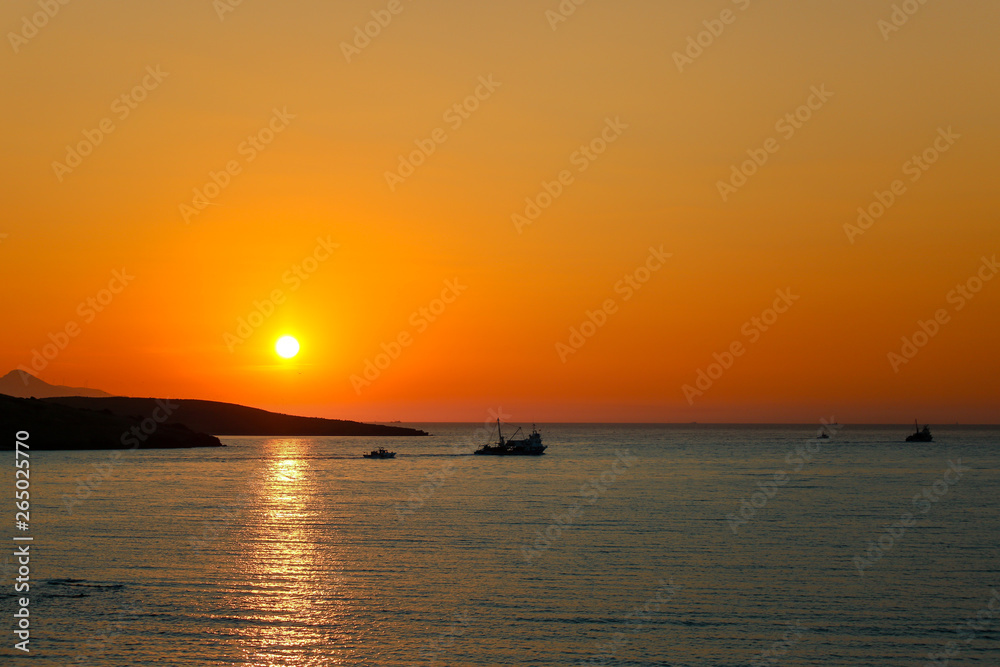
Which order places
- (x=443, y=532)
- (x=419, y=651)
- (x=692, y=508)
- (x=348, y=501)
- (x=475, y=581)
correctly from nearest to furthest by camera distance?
1. (x=419, y=651)
2. (x=475, y=581)
3. (x=443, y=532)
4. (x=692, y=508)
5. (x=348, y=501)

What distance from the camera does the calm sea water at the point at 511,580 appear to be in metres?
30.6

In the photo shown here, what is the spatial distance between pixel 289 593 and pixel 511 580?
33.7ft

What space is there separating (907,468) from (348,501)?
96.5 meters

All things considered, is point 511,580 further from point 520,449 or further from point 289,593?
point 520,449

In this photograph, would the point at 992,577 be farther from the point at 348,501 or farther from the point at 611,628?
the point at 348,501

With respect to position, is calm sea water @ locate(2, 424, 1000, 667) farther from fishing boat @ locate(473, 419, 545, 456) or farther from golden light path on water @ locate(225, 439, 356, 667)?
fishing boat @ locate(473, 419, 545, 456)

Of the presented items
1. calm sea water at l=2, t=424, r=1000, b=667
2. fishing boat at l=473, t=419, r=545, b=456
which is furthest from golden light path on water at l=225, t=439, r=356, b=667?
fishing boat at l=473, t=419, r=545, b=456

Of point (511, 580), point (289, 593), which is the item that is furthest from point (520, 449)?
point (289, 593)

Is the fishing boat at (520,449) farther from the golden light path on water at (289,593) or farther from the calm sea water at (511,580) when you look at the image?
the golden light path on water at (289,593)

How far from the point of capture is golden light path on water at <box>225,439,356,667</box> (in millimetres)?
30125

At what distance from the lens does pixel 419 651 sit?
30266 millimetres

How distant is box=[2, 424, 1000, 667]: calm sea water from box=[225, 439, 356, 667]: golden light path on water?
0.14 metres

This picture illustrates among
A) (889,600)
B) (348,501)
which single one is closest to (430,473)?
(348,501)

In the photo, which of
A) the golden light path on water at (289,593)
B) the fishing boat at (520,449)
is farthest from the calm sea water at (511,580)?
the fishing boat at (520,449)
